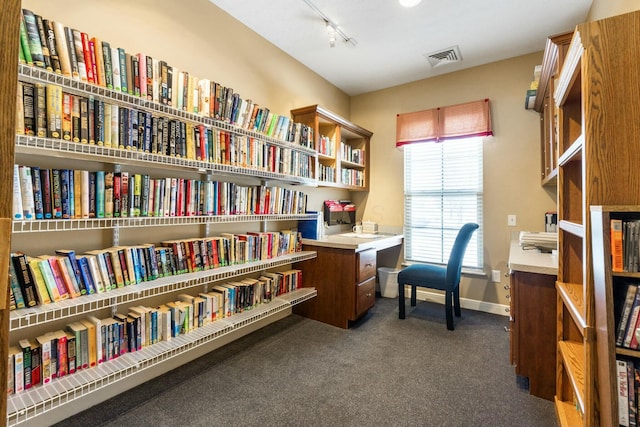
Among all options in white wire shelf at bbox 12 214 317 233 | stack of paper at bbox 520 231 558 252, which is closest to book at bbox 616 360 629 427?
stack of paper at bbox 520 231 558 252

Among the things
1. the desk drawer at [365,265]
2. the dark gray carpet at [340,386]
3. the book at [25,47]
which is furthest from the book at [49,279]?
the desk drawer at [365,265]

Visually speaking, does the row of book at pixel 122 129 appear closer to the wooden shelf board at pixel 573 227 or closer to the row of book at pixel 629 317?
the wooden shelf board at pixel 573 227

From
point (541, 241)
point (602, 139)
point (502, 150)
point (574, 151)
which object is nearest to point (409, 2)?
point (574, 151)

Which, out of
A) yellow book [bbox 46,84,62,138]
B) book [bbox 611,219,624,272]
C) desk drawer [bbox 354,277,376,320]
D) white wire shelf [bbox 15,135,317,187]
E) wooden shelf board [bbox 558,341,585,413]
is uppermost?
yellow book [bbox 46,84,62,138]

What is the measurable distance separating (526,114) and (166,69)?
11.3 feet

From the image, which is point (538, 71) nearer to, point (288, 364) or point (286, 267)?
point (286, 267)

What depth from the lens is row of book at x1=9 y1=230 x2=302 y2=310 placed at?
4.23ft

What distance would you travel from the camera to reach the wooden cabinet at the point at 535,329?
1.77 meters

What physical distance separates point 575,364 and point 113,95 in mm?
2578

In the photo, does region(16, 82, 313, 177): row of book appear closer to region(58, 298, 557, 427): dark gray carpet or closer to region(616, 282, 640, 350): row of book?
region(58, 298, 557, 427): dark gray carpet

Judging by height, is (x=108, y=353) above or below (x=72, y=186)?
below

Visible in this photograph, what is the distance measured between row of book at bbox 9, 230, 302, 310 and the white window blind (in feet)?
7.33

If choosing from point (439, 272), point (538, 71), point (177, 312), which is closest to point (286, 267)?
point (177, 312)

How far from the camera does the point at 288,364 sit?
7.06 ft
